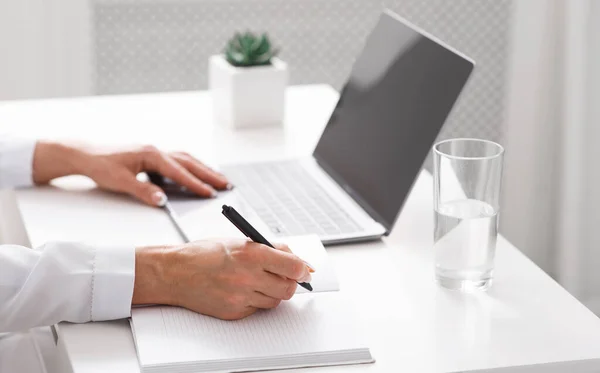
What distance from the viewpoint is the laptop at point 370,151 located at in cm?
115

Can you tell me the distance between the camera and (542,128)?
2502 mm

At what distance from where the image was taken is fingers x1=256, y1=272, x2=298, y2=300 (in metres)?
0.95

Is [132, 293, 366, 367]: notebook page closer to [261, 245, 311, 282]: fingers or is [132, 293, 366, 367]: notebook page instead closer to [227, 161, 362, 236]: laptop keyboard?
[261, 245, 311, 282]: fingers

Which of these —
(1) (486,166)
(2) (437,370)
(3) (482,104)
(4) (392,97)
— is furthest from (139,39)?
(2) (437,370)

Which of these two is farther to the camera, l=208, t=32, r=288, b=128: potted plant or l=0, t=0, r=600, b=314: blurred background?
l=0, t=0, r=600, b=314: blurred background

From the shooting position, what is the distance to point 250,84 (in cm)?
162

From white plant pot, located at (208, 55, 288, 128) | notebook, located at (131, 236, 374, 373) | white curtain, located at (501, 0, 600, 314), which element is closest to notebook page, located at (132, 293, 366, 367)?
notebook, located at (131, 236, 374, 373)

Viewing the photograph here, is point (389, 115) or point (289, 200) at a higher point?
point (389, 115)

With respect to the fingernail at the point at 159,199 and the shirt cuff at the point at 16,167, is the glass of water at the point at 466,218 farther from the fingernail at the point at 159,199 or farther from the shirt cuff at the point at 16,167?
the shirt cuff at the point at 16,167

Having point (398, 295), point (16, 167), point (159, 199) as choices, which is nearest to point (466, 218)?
point (398, 295)

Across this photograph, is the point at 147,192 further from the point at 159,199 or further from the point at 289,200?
the point at 289,200

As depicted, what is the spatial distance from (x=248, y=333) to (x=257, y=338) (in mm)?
15

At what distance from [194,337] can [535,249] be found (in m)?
1.87

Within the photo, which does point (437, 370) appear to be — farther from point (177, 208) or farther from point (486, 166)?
point (177, 208)
